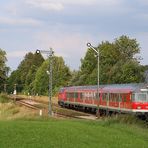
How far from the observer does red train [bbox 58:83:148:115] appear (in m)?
40.3

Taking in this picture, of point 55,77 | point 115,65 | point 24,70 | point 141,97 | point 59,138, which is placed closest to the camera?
point 59,138

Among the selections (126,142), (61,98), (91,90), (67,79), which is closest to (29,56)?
(67,79)

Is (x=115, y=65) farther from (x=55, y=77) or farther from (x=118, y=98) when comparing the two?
(x=118, y=98)

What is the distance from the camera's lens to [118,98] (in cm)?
4462

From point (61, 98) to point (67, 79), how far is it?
47437 mm

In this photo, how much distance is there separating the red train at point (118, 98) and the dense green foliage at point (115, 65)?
44.6 feet

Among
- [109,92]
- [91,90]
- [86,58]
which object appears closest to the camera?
[109,92]

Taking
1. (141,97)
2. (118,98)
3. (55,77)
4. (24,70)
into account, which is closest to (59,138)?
(141,97)

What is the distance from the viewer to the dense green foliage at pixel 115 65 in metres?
76.8

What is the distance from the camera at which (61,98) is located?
7956cm

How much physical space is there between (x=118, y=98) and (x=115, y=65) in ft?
132

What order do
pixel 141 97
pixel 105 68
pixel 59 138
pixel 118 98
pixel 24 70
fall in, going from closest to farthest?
1. pixel 59 138
2. pixel 141 97
3. pixel 118 98
4. pixel 105 68
5. pixel 24 70

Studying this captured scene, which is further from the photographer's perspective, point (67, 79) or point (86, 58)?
point (67, 79)

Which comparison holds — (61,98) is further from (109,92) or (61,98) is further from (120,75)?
(109,92)
